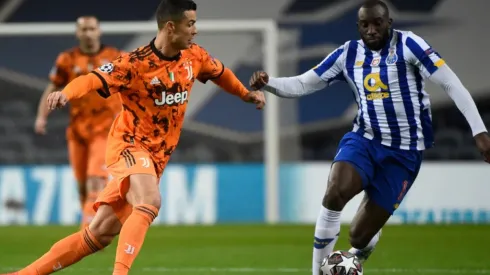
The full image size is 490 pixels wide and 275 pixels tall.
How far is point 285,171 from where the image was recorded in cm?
1342

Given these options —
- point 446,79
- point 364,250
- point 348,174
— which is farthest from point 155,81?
point 364,250

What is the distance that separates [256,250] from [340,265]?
11.4 feet

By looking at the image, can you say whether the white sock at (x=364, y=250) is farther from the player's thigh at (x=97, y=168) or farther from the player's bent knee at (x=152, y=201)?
the player's thigh at (x=97, y=168)

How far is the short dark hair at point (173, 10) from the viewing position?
240 inches

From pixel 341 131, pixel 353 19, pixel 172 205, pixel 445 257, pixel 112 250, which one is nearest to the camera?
pixel 445 257

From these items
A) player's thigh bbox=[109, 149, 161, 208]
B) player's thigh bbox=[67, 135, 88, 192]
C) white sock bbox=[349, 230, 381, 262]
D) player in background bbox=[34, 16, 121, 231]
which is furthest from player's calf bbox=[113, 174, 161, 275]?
player's thigh bbox=[67, 135, 88, 192]

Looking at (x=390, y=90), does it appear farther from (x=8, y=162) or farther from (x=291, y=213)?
(x=8, y=162)

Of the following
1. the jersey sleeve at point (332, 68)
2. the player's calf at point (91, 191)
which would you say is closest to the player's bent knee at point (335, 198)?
the jersey sleeve at point (332, 68)

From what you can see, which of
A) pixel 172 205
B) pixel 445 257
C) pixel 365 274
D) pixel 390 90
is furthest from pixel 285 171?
pixel 390 90

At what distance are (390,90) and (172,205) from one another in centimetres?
700

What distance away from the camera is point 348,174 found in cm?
623

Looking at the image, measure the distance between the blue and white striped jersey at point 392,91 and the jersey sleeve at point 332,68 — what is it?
0.05m

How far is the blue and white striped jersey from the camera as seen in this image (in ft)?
20.9

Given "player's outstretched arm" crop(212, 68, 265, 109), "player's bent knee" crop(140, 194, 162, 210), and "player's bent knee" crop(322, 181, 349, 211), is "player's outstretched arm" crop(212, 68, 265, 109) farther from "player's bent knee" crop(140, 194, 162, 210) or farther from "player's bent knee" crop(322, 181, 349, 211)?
"player's bent knee" crop(140, 194, 162, 210)
